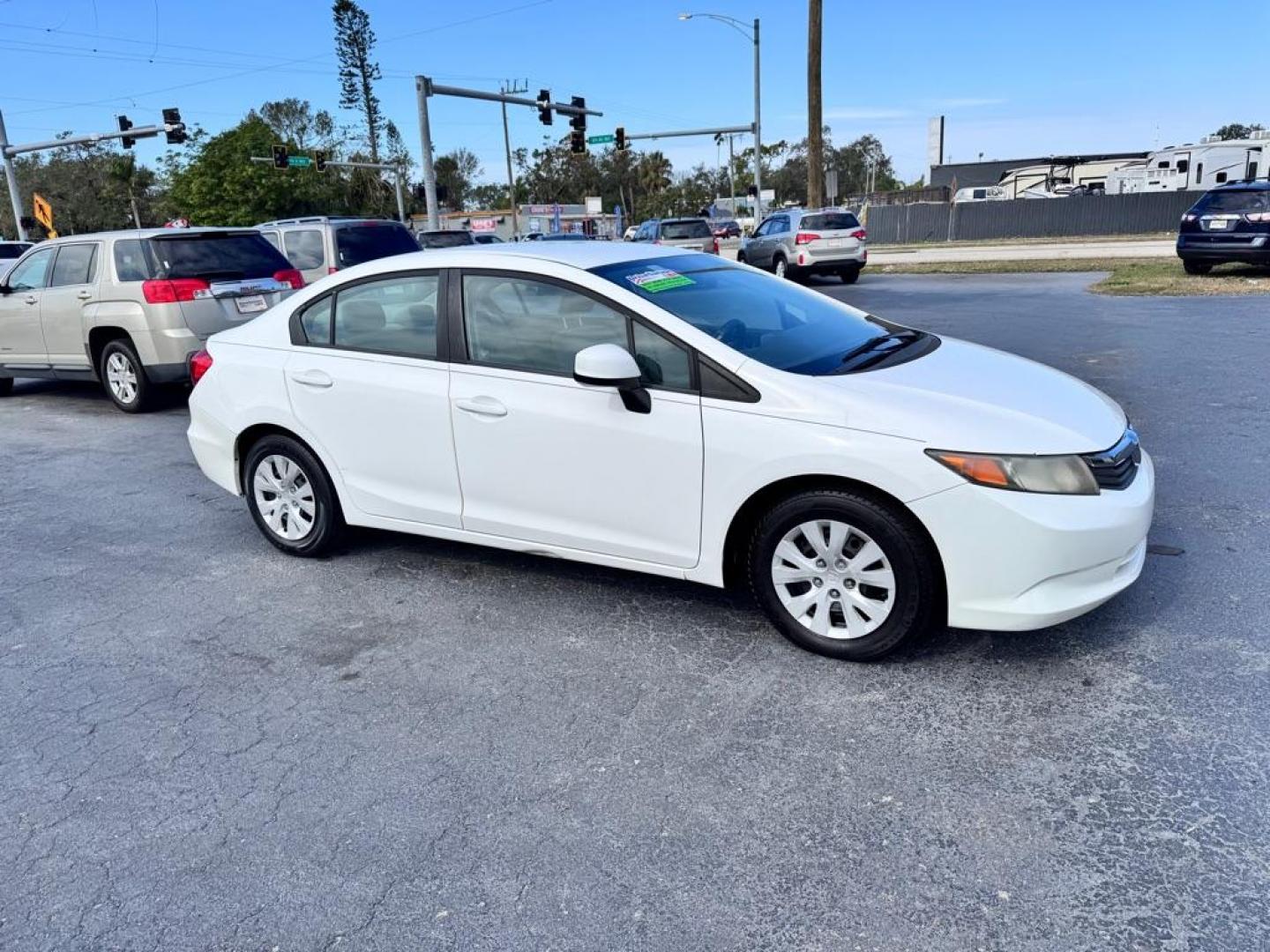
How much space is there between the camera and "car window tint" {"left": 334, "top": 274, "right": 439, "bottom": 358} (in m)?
4.54


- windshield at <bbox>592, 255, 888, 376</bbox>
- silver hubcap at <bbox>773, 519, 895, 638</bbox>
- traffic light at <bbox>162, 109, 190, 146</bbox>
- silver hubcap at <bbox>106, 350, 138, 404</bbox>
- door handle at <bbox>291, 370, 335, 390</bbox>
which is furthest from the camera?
traffic light at <bbox>162, 109, 190, 146</bbox>

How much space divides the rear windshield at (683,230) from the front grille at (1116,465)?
20.1m

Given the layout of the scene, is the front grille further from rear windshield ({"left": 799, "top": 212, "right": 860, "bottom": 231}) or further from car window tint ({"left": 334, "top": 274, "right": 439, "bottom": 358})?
rear windshield ({"left": 799, "top": 212, "right": 860, "bottom": 231})

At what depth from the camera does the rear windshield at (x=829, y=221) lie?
68.2 ft

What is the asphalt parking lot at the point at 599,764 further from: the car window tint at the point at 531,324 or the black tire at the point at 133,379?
the black tire at the point at 133,379

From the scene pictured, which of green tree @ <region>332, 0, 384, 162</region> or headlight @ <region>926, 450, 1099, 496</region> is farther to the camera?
green tree @ <region>332, 0, 384, 162</region>

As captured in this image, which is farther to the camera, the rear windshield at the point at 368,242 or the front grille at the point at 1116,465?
the rear windshield at the point at 368,242

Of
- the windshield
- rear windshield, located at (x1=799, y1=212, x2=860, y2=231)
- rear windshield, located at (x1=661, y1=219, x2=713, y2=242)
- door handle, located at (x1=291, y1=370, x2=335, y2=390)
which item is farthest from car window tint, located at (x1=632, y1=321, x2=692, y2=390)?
rear windshield, located at (x1=661, y1=219, x2=713, y2=242)

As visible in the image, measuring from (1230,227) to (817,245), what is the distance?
24.9ft

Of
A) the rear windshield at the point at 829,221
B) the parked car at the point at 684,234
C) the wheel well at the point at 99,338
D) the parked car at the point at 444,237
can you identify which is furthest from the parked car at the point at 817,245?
the wheel well at the point at 99,338

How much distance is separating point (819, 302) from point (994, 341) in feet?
23.2

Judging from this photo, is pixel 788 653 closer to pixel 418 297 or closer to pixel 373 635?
pixel 373 635

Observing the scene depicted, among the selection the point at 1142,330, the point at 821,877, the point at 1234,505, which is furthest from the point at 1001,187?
the point at 821,877

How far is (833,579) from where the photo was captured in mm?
3660
